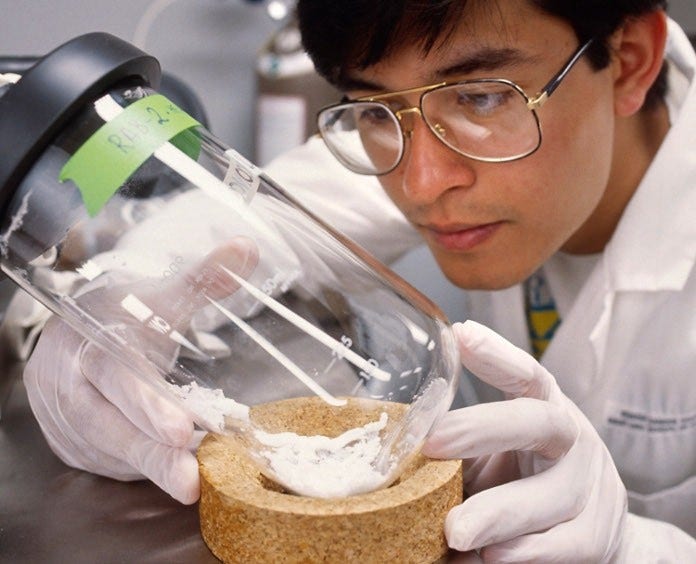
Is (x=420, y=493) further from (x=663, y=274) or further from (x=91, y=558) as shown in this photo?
(x=663, y=274)

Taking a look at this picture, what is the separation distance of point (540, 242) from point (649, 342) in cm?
28

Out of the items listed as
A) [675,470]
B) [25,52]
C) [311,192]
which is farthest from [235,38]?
[675,470]

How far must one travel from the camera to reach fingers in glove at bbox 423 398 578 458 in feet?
2.48

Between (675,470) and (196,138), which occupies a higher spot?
(196,138)

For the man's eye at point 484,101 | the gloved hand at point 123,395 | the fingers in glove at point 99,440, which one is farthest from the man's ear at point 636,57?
the fingers in glove at point 99,440

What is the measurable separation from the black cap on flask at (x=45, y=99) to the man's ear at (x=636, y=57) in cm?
80

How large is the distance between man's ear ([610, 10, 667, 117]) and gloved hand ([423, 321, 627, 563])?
0.57 metres

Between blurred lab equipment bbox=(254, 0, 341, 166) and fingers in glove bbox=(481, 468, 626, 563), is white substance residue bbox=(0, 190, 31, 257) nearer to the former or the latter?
fingers in glove bbox=(481, 468, 626, 563)

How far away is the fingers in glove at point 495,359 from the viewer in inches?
32.1

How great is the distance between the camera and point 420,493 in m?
0.68

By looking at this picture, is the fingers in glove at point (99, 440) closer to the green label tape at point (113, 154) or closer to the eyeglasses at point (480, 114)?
the green label tape at point (113, 154)

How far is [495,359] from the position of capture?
32.3 inches

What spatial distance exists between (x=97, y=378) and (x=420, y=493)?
40cm

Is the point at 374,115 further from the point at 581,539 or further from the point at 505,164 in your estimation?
the point at 581,539
